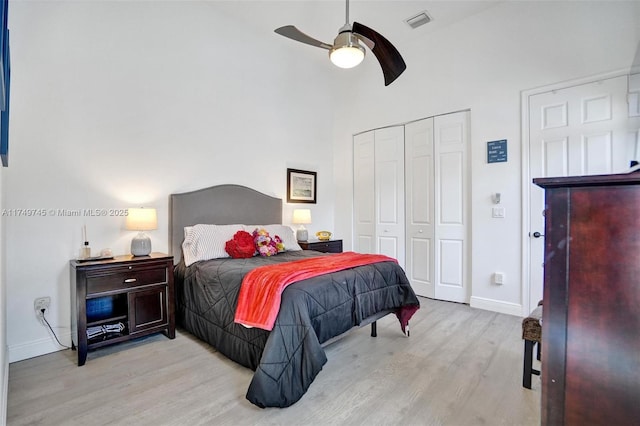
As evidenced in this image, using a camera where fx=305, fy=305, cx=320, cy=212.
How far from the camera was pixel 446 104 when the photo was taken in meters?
3.93

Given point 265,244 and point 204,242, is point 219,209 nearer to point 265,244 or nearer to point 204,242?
point 204,242

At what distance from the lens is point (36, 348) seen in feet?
8.07

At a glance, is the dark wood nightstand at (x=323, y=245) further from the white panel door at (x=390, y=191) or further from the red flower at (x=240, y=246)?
the red flower at (x=240, y=246)

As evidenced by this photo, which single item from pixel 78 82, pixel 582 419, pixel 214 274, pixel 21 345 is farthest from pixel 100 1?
pixel 582 419

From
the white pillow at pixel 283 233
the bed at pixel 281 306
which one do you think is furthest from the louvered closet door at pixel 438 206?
the white pillow at pixel 283 233

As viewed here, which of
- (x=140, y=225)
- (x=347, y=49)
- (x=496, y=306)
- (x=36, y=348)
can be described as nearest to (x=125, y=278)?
(x=140, y=225)

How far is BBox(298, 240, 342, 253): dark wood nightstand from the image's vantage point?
4.26 m

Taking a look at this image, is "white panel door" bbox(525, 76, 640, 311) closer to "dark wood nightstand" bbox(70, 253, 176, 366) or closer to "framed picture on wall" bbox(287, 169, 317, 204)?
"framed picture on wall" bbox(287, 169, 317, 204)

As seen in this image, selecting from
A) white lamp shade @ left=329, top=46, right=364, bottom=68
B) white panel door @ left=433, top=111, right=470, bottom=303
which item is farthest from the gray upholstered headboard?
white panel door @ left=433, top=111, right=470, bottom=303

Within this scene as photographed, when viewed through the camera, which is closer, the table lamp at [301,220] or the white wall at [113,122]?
the white wall at [113,122]

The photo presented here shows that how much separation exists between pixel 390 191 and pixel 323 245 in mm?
1275

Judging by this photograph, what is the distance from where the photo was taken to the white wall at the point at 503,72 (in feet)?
9.66

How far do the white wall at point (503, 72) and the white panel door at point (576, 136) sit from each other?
5.2 inches

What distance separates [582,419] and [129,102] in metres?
3.76
